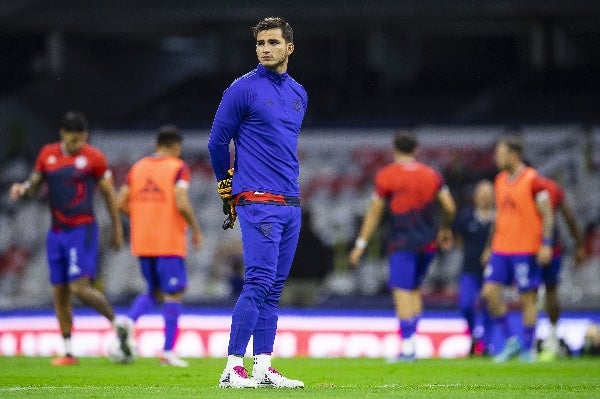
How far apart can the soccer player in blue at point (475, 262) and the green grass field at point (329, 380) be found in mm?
2401

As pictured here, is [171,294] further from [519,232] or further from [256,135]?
[256,135]

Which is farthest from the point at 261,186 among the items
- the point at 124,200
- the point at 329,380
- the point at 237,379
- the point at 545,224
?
the point at 545,224

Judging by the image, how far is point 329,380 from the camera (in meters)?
11.2

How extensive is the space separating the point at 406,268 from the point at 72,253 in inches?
142

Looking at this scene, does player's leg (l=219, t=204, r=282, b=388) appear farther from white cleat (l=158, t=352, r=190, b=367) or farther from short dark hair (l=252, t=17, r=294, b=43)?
white cleat (l=158, t=352, r=190, b=367)

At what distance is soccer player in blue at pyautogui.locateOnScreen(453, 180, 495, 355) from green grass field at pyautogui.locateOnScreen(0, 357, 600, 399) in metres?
2.40

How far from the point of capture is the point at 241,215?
976 cm

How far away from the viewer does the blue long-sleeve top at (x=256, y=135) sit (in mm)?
9703

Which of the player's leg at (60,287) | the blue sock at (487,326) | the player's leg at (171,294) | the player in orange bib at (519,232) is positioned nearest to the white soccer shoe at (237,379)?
the player's leg at (171,294)

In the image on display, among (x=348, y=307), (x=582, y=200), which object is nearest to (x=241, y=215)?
(x=348, y=307)

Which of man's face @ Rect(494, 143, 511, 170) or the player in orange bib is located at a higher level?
man's face @ Rect(494, 143, 511, 170)

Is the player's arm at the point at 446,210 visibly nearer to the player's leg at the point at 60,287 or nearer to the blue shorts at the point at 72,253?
the blue shorts at the point at 72,253

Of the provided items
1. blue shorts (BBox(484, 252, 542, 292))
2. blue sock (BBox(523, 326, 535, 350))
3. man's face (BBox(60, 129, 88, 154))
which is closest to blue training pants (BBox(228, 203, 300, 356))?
man's face (BBox(60, 129, 88, 154))

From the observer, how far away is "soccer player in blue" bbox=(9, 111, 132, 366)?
14.0 metres
